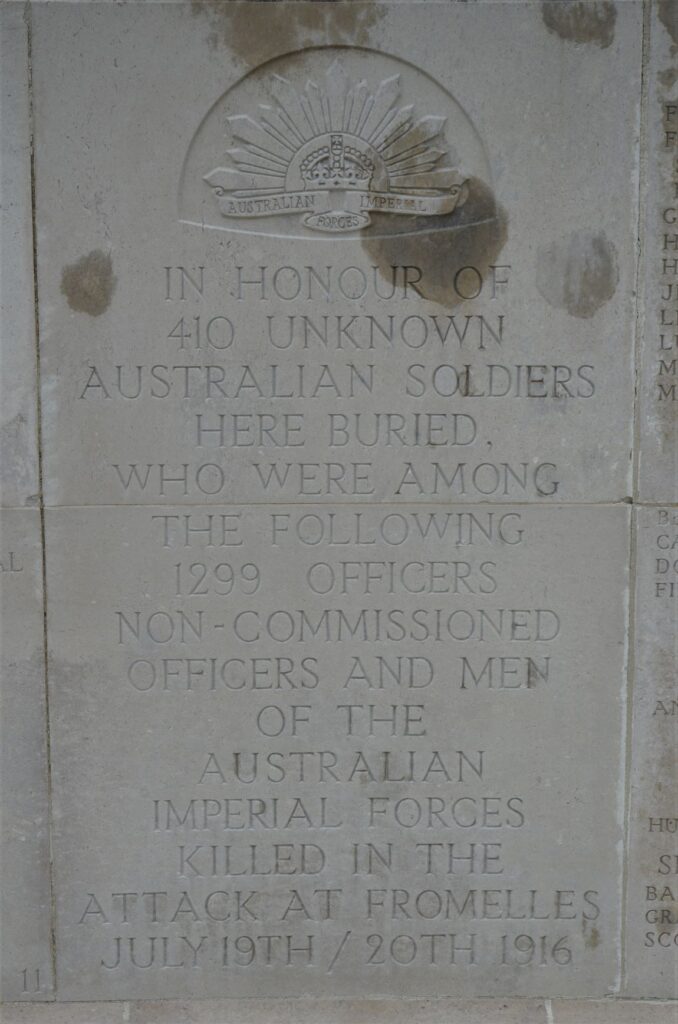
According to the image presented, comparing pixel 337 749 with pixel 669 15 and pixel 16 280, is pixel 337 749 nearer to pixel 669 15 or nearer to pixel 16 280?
pixel 16 280

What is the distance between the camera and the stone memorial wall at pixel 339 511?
347 centimetres

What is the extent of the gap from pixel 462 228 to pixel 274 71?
827 millimetres

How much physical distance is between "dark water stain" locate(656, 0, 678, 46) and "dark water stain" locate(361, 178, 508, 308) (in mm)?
790

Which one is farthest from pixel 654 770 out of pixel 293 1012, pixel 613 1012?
pixel 293 1012

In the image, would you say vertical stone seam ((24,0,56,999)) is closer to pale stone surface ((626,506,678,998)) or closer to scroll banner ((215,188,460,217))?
scroll banner ((215,188,460,217))

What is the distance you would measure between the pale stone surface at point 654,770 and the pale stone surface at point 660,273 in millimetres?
175

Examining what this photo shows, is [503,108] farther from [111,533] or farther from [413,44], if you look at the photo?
[111,533]

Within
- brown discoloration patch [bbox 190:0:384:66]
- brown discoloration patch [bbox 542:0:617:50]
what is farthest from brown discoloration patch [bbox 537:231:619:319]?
brown discoloration patch [bbox 190:0:384:66]

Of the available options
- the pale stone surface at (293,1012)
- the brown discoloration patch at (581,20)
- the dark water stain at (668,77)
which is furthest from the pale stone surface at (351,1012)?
the brown discoloration patch at (581,20)

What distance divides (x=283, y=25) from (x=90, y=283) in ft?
3.54

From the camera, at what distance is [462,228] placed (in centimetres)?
353

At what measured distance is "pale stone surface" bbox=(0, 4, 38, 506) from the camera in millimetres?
3430

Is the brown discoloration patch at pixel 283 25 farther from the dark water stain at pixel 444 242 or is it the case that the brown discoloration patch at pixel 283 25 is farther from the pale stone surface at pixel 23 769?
the pale stone surface at pixel 23 769

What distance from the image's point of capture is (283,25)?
11.3ft
